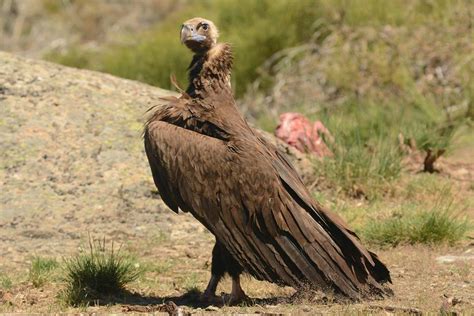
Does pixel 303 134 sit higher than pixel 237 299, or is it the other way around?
pixel 303 134

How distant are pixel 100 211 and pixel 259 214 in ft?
9.10

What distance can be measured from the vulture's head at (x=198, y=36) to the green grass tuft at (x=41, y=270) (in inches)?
76.4

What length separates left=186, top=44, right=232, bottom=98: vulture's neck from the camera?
6688mm

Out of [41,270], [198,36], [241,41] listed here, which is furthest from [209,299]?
[241,41]

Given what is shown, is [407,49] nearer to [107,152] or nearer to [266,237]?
[107,152]

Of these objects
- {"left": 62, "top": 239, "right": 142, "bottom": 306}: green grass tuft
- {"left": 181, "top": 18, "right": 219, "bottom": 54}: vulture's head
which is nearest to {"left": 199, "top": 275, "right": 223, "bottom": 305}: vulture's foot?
{"left": 62, "top": 239, "right": 142, "bottom": 306}: green grass tuft

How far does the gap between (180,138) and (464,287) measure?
2.20m

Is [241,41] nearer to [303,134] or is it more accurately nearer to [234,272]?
[303,134]

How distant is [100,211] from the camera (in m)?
8.53

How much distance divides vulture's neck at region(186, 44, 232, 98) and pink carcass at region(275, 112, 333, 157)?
361cm

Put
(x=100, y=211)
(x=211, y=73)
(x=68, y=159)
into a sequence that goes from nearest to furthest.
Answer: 1. (x=211, y=73)
2. (x=100, y=211)
3. (x=68, y=159)

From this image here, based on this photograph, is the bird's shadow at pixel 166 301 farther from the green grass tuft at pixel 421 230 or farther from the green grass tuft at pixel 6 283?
the green grass tuft at pixel 421 230

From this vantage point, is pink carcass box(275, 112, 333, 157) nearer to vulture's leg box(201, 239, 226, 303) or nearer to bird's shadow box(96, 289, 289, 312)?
bird's shadow box(96, 289, 289, 312)

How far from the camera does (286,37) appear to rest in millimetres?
18328
